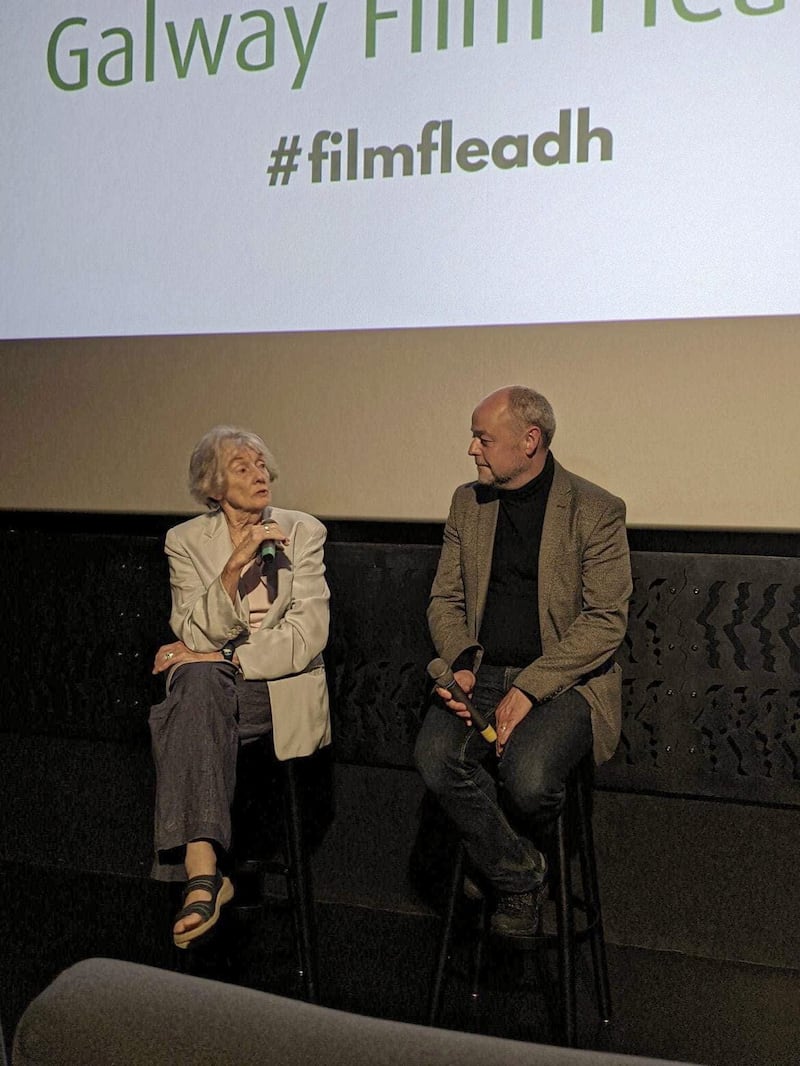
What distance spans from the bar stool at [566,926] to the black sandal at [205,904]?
45cm

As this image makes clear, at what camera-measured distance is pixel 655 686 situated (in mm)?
2758

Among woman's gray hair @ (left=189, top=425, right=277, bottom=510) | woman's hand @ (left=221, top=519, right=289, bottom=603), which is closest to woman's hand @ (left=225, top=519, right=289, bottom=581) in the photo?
woman's hand @ (left=221, top=519, right=289, bottom=603)

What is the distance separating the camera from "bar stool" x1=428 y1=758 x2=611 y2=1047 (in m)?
2.24

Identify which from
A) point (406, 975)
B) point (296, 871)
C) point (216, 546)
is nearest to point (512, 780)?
point (296, 871)

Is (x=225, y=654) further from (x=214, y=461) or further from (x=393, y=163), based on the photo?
(x=393, y=163)

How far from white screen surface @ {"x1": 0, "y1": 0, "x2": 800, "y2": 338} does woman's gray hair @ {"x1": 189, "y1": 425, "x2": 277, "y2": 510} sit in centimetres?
36

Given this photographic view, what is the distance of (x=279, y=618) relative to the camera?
268 cm

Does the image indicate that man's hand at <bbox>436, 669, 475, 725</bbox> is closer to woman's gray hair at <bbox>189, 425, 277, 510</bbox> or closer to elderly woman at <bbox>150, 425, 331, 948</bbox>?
elderly woman at <bbox>150, 425, 331, 948</bbox>

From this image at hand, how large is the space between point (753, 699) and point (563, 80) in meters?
1.47

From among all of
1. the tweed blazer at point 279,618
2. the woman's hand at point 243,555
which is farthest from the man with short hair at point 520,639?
the woman's hand at point 243,555

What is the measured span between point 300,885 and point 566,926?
61 centimetres

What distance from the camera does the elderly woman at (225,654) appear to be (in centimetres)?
240

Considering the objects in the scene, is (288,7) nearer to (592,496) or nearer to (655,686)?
(592,496)

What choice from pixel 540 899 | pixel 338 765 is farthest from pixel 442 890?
pixel 540 899
